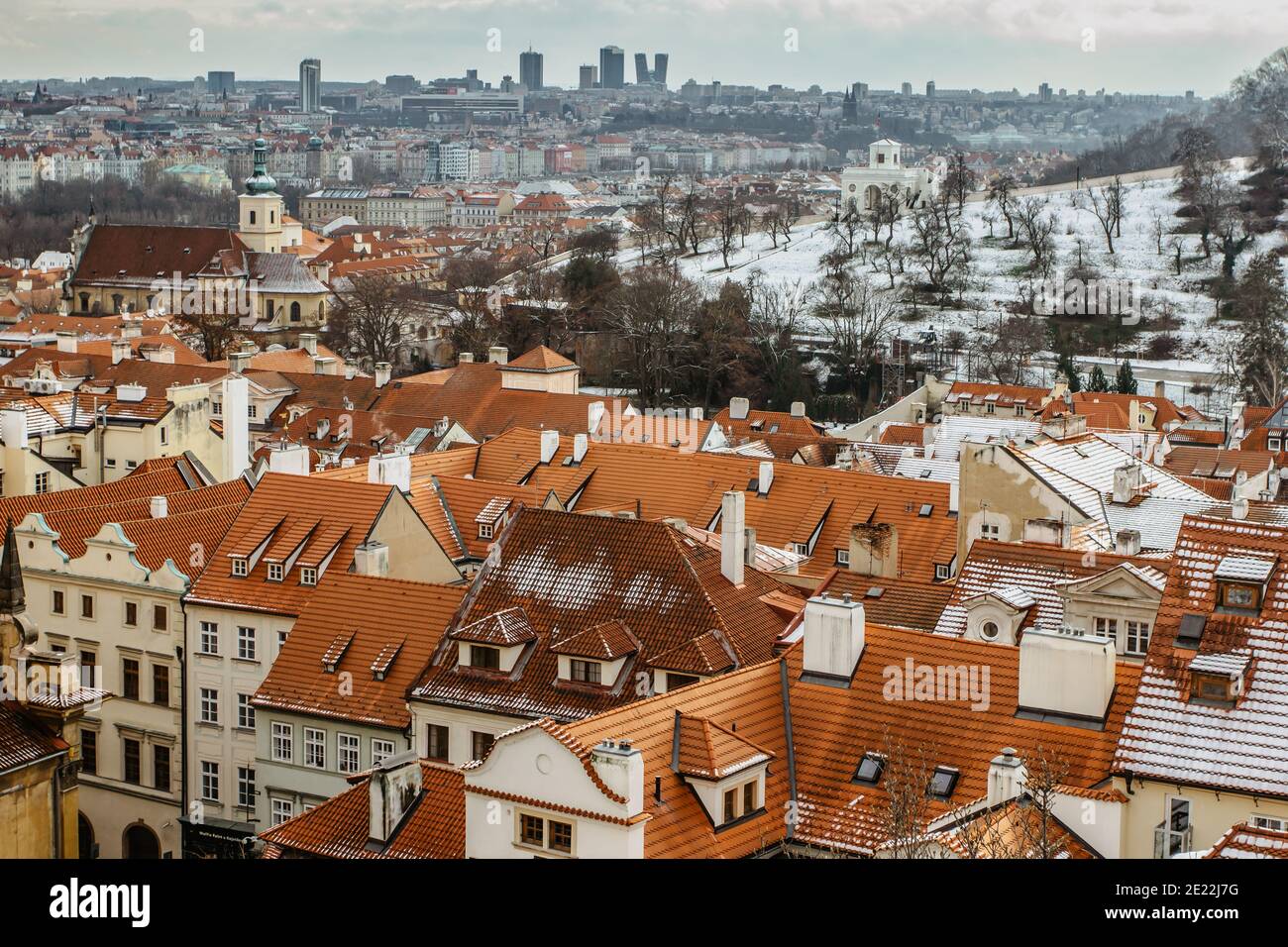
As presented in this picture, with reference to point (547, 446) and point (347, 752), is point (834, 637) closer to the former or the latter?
point (347, 752)

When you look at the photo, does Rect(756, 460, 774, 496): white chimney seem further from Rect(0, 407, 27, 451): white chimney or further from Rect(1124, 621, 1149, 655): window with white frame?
Rect(0, 407, 27, 451): white chimney

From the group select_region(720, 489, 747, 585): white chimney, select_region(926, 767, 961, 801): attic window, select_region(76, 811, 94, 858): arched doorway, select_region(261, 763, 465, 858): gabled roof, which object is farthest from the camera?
select_region(76, 811, 94, 858): arched doorway

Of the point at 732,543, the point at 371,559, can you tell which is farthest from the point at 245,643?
the point at 732,543

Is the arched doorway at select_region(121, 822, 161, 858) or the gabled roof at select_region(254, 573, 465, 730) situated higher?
the gabled roof at select_region(254, 573, 465, 730)

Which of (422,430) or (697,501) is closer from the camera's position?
(697,501)

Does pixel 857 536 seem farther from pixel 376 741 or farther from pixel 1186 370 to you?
pixel 1186 370

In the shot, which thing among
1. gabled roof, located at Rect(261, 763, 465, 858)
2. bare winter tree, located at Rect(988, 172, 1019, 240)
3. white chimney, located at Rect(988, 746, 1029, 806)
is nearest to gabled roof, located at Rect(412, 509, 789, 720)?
gabled roof, located at Rect(261, 763, 465, 858)

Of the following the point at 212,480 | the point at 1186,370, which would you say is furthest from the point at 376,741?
the point at 1186,370
